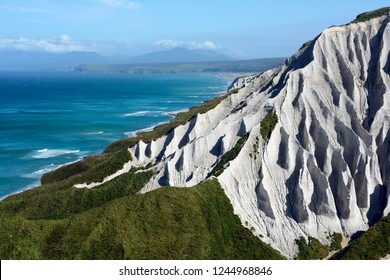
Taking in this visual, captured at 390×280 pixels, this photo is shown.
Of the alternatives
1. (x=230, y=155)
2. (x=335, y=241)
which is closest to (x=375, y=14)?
(x=230, y=155)

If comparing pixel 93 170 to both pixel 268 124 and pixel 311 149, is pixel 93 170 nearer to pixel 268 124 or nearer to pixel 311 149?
pixel 268 124

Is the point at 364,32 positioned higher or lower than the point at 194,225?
higher

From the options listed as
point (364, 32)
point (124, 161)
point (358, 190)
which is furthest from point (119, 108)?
point (358, 190)

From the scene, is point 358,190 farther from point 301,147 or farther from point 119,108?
point 119,108

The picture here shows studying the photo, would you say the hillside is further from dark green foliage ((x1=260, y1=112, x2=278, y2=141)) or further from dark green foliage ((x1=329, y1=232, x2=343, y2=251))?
dark green foliage ((x1=329, y1=232, x2=343, y2=251))

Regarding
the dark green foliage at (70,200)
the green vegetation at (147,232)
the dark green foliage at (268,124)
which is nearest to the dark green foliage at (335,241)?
the green vegetation at (147,232)

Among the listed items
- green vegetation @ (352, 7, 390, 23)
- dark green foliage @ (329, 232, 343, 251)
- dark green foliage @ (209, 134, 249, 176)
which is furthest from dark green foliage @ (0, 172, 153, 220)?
green vegetation @ (352, 7, 390, 23)
